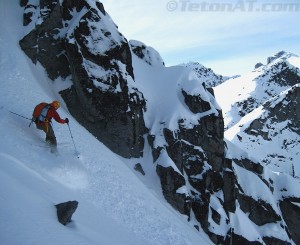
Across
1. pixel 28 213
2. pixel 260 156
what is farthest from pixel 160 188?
pixel 260 156

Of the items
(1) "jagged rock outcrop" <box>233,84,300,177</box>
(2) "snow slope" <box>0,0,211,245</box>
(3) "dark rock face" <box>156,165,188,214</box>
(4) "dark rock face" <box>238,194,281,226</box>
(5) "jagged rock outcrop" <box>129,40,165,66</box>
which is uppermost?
(2) "snow slope" <box>0,0,211,245</box>

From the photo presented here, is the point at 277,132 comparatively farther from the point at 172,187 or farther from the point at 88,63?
the point at 88,63

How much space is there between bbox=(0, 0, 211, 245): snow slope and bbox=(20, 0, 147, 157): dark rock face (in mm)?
6676

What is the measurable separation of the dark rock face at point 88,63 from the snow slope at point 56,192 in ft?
21.9

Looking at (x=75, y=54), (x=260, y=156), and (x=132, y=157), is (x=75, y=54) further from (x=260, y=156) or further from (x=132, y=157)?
(x=260, y=156)

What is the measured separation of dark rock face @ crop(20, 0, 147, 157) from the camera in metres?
29.0

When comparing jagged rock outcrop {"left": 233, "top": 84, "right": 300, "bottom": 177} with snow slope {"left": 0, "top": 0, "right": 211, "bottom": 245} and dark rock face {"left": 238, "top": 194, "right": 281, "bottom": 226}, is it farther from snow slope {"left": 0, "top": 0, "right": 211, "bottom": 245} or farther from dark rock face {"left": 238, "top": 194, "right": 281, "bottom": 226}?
snow slope {"left": 0, "top": 0, "right": 211, "bottom": 245}

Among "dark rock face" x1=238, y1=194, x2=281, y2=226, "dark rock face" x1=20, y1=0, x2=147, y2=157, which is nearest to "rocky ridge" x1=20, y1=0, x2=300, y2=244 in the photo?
"dark rock face" x1=20, y1=0, x2=147, y2=157

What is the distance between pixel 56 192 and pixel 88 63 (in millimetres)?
20183

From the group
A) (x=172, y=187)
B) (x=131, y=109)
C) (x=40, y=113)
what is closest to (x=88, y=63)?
(x=131, y=109)

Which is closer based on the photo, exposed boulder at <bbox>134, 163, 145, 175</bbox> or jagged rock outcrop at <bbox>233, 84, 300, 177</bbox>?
exposed boulder at <bbox>134, 163, 145, 175</bbox>

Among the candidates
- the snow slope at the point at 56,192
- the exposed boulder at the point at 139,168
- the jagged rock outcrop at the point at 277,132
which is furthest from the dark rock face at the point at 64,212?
the jagged rock outcrop at the point at 277,132

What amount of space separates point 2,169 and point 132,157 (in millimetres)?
22643

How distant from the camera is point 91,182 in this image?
47.5ft
